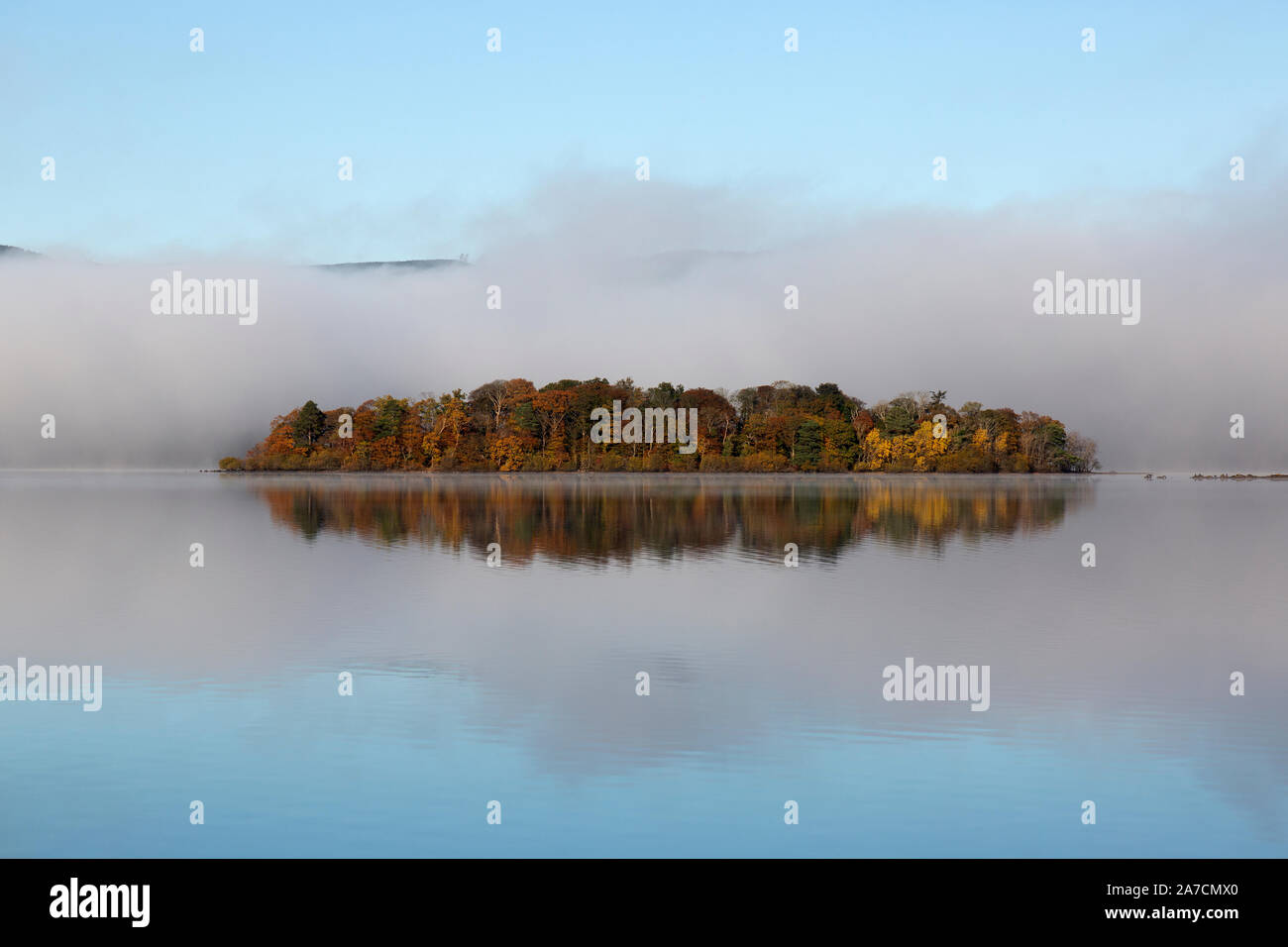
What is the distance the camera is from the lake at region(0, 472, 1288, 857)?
7137mm

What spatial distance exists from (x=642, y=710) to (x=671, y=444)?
106 metres

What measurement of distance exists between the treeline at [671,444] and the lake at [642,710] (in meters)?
92.7

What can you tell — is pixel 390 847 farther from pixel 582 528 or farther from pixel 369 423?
pixel 369 423

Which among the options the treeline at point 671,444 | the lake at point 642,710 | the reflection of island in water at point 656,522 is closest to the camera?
the lake at point 642,710

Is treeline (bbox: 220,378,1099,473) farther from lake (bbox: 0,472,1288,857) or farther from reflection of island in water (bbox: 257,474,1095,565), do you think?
lake (bbox: 0,472,1288,857)

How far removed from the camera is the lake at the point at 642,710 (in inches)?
281

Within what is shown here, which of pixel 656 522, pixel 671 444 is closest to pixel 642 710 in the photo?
pixel 656 522

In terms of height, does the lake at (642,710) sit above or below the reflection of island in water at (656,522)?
below

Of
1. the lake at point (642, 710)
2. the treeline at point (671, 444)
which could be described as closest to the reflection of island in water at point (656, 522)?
the lake at point (642, 710)

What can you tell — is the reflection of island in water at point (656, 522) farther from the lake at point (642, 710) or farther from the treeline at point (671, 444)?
the treeline at point (671, 444)

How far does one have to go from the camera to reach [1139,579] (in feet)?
65.4

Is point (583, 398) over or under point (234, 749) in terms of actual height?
over
